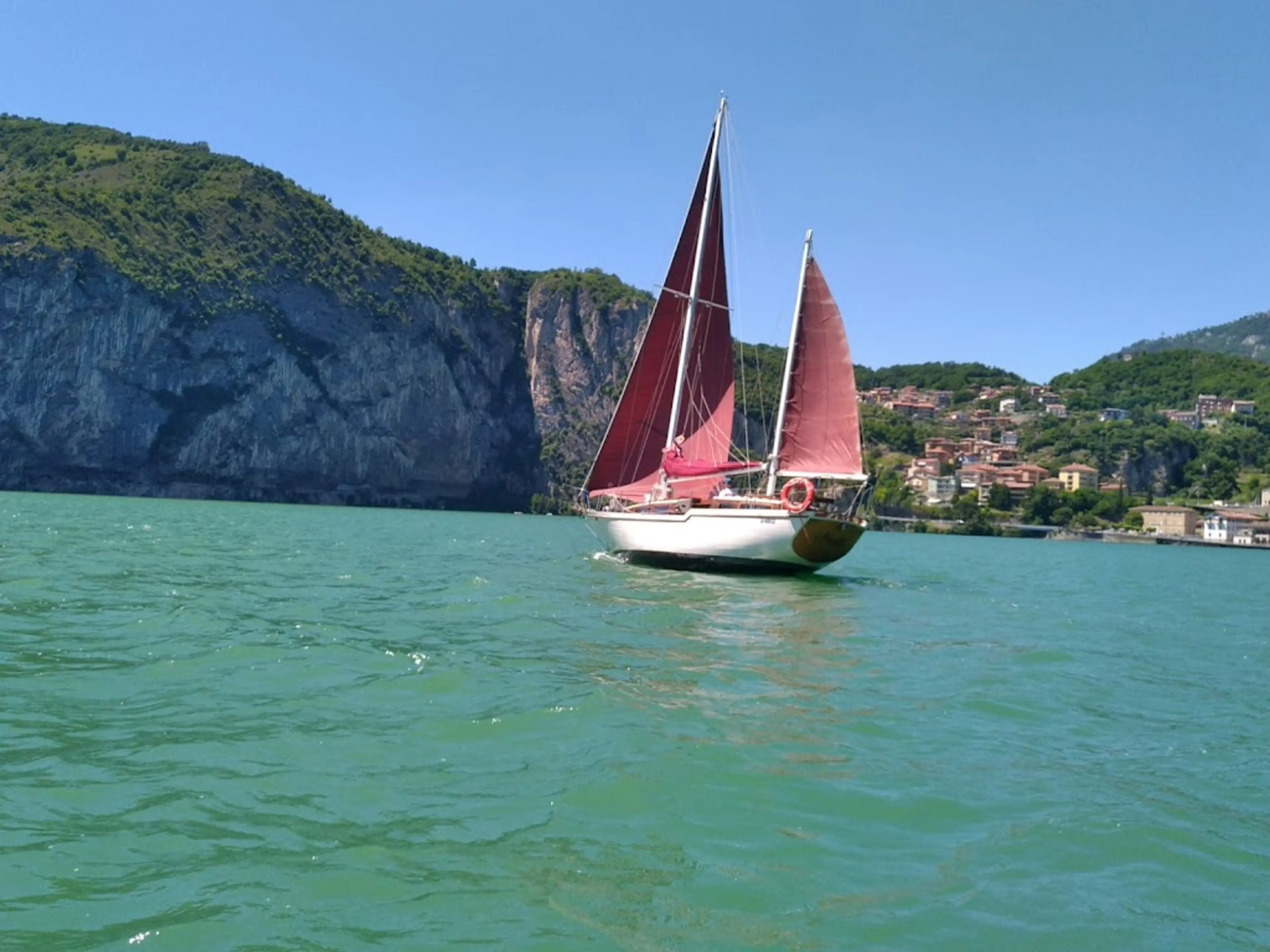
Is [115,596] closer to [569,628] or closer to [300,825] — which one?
[569,628]

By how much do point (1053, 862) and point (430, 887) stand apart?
2.96m

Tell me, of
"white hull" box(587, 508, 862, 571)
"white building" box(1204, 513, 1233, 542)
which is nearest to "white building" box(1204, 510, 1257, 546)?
"white building" box(1204, 513, 1233, 542)

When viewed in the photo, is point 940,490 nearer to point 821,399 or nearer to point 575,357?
point 575,357

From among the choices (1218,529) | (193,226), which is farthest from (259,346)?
(1218,529)

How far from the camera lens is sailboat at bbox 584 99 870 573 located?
76.0ft

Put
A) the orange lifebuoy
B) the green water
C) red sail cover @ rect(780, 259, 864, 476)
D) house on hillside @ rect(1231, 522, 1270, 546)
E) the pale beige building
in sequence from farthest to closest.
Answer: the pale beige building < house on hillside @ rect(1231, 522, 1270, 546) < red sail cover @ rect(780, 259, 864, 476) < the orange lifebuoy < the green water

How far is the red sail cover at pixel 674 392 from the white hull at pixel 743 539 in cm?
263

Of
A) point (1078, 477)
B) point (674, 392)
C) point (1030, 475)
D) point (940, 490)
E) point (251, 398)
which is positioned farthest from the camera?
point (1030, 475)

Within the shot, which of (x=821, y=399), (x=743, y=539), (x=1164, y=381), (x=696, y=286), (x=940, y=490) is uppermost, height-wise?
(x=1164, y=381)

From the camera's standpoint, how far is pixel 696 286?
27422 millimetres

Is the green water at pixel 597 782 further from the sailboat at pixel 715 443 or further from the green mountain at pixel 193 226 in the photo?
the green mountain at pixel 193 226

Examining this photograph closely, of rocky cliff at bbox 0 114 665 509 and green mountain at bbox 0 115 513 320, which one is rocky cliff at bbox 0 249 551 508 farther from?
green mountain at bbox 0 115 513 320

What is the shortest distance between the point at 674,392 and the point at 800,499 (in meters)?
6.53

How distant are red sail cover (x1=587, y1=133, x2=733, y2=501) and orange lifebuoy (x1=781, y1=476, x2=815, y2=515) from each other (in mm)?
4590
